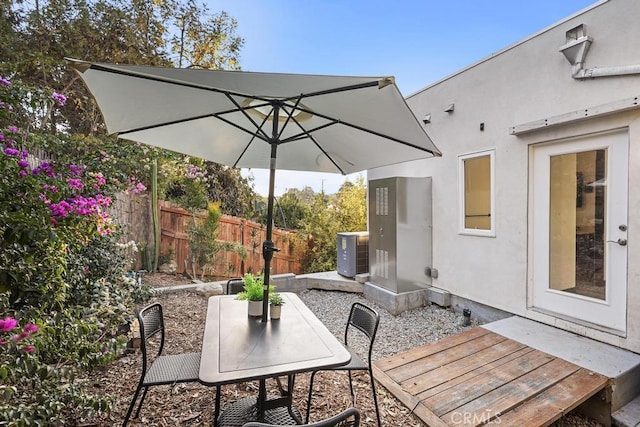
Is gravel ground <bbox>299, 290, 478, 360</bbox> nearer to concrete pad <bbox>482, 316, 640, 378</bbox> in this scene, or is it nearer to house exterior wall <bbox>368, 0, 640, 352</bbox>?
house exterior wall <bbox>368, 0, 640, 352</bbox>

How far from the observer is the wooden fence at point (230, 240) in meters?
6.84

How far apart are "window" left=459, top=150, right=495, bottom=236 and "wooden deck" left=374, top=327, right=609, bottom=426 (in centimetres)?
166

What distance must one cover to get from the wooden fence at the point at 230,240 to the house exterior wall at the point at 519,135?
12.7 feet

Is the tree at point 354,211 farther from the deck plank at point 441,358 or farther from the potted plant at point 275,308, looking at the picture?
the potted plant at point 275,308

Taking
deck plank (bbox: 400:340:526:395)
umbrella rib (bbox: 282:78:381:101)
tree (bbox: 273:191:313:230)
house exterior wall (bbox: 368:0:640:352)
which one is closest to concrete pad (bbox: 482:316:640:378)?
house exterior wall (bbox: 368:0:640:352)

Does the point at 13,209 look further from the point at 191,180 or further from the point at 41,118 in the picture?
the point at 191,180

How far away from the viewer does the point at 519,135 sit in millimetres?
3895

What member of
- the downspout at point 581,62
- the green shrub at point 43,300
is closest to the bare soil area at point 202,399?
the green shrub at point 43,300

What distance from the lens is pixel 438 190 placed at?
5098 millimetres

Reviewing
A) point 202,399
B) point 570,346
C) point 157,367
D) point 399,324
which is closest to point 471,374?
point 570,346

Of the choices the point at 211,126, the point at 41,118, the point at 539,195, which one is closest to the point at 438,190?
the point at 539,195

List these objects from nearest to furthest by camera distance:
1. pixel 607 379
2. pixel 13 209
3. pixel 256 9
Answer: pixel 13 209 → pixel 607 379 → pixel 256 9

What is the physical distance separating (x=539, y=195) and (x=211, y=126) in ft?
12.4

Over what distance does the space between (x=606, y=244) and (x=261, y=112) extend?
365 centimetres
